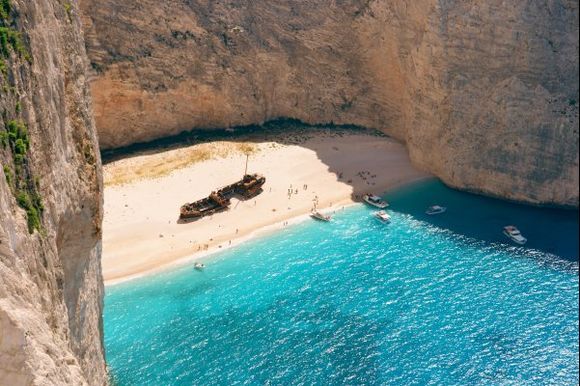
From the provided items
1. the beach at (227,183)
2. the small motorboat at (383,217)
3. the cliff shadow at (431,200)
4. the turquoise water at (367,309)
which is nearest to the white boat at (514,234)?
the cliff shadow at (431,200)

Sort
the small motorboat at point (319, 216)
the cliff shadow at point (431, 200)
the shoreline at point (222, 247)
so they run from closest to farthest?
the shoreline at point (222, 247) → the cliff shadow at point (431, 200) → the small motorboat at point (319, 216)

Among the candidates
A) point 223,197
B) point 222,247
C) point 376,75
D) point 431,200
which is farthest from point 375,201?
point 376,75

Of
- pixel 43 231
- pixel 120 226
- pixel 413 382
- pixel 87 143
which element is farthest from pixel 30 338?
pixel 120 226

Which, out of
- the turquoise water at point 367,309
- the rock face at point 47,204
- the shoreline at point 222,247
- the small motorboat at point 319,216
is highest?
the rock face at point 47,204

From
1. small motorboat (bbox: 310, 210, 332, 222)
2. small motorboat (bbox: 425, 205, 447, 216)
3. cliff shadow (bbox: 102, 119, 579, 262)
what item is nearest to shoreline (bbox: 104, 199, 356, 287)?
small motorboat (bbox: 310, 210, 332, 222)

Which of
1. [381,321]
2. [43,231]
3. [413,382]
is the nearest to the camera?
[43,231]

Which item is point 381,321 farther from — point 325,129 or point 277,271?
point 325,129

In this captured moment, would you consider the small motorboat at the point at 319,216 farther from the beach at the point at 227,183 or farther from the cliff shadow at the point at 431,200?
the cliff shadow at the point at 431,200
